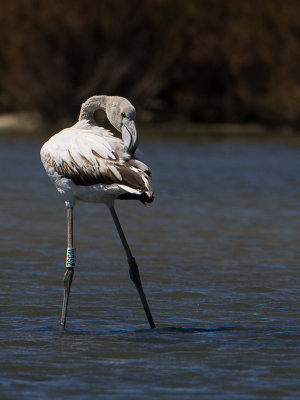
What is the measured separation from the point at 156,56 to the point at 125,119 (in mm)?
33296

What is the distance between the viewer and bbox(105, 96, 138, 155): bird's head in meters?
5.75

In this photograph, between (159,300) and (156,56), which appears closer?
(159,300)

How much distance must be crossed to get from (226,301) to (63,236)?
3.33 meters

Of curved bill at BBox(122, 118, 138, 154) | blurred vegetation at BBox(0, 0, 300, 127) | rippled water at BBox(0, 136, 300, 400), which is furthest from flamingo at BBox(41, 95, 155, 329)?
blurred vegetation at BBox(0, 0, 300, 127)

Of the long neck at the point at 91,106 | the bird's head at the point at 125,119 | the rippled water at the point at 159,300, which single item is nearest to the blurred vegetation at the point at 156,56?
the rippled water at the point at 159,300

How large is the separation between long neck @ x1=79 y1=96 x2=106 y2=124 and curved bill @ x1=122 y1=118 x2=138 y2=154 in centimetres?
34

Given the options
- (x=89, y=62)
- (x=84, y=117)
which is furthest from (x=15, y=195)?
(x=89, y=62)

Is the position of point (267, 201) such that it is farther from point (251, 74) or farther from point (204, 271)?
point (251, 74)

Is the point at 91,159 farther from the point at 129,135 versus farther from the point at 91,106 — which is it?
the point at 91,106

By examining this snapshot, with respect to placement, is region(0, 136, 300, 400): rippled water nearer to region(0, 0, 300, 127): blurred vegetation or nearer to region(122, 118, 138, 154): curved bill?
region(122, 118, 138, 154): curved bill

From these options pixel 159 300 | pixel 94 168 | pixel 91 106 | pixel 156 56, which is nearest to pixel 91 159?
pixel 94 168

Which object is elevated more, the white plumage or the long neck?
the long neck

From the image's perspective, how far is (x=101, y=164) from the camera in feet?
18.7

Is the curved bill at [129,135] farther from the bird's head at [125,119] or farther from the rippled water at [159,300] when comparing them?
the rippled water at [159,300]
